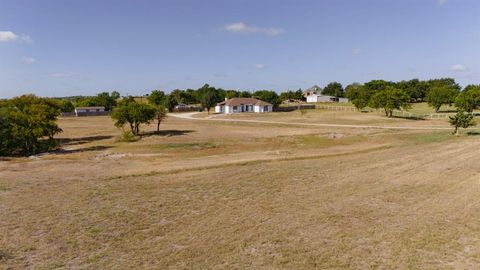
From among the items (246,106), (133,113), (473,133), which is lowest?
(473,133)

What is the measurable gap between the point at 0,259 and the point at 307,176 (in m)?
15.6

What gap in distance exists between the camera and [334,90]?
176125mm

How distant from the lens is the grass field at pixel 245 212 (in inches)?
438

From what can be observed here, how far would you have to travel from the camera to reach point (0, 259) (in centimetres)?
1093

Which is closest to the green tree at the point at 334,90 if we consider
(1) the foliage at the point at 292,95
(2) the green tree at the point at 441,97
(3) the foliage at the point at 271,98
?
(1) the foliage at the point at 292,95

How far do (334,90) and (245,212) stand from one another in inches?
6644

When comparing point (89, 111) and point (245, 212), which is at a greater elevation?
point (89, 111)

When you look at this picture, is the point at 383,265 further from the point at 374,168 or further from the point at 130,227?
the point at 374,168

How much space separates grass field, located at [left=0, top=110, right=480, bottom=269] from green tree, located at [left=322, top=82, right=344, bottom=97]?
147896 millimetres

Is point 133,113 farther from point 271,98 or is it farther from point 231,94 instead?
point 231,94

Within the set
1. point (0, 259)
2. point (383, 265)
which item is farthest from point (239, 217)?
point (0, 259)

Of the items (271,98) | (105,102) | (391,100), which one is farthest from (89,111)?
(391,100)

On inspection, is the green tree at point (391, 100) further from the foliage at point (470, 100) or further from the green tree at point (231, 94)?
the green tree at point (231, 94)

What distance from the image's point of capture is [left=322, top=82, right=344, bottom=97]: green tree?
173000 millimetres
